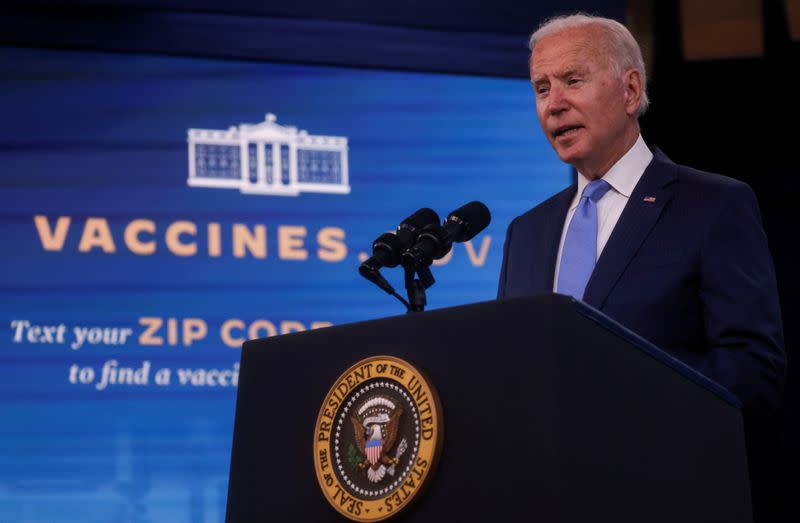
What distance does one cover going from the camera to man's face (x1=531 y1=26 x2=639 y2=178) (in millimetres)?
2127

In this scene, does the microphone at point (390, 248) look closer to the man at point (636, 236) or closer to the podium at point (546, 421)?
the podium at point (546, 421)

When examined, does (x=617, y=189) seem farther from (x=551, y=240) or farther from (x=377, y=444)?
(x=377, y=444)

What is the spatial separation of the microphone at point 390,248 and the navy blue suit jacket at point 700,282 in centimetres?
36

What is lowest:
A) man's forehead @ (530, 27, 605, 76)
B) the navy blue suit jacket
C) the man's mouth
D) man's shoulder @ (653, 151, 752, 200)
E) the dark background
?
the navy blue suit jacket

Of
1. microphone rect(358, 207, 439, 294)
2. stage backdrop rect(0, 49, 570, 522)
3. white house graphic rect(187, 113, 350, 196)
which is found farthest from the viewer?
white house graphic rect(187, 113, 350, 196)

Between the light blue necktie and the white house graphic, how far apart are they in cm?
186

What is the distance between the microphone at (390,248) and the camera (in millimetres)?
1577

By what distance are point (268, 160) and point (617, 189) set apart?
1.95 m

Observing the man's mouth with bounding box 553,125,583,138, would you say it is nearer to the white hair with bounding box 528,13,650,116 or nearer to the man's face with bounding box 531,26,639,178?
the man's face with bounding box 531,26,639,178

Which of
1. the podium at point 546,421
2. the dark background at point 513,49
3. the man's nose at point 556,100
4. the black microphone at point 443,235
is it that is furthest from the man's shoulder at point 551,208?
the dark background at point 513,49

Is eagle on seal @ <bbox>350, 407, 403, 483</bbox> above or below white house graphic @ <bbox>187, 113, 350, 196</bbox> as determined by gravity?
below

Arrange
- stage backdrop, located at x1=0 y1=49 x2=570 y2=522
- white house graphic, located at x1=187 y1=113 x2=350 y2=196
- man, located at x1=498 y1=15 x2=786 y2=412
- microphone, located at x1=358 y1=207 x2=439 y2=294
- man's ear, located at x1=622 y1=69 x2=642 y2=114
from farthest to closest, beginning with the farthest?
white house graphic, located at x1=187 y1=113 x2=350 y2=196
stage backdrop, located at x1=0 y1=49 x2=570 y2=522
man's ear, located at x1=622 y1=69 x2=642 y2=114
man, located at x1=498 y1=15 x2=786 y2=412
microphone, located at x1=358 y1=207 x2=439 y2=294

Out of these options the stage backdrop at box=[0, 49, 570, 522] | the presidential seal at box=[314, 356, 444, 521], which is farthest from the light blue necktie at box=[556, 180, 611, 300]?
the stage backdrop at box=[0, 49, 570, 522]

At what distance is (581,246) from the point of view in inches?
80.5
